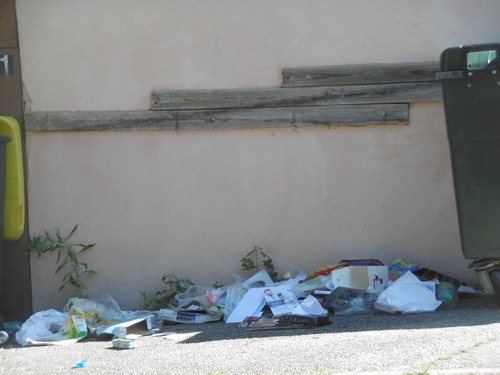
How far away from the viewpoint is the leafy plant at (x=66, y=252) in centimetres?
682

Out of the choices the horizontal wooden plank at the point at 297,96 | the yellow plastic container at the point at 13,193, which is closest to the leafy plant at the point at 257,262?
the horizontal wooden plank at the point at 297,96

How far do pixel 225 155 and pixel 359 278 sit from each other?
1.56 m

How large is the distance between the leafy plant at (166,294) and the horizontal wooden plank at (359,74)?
1894mm

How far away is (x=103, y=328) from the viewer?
19.5ft

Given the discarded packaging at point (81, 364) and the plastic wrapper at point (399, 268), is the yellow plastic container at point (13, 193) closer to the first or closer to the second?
the discarded packaging at point (81, 364)

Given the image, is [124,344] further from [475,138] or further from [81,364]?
[475,138]

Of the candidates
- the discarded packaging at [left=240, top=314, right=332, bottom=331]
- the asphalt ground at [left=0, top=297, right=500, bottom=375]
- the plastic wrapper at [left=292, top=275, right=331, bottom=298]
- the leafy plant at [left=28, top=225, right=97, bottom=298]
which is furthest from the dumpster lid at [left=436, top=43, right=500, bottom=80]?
the leafy plant at [left=28, top=225, right=97, bottom=298]

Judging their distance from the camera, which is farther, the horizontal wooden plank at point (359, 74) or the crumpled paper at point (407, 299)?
the horizontal wooden plank at point (359, 74)

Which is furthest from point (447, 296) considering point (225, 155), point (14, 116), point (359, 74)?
point (14, 116)

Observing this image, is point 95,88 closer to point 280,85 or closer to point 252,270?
point 280,85

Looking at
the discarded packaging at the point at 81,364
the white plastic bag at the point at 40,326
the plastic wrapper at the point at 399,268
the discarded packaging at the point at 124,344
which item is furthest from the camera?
the plastic wrapper at the point at 399,268

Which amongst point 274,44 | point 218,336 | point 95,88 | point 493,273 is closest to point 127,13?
point 95,88

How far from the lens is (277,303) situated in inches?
241

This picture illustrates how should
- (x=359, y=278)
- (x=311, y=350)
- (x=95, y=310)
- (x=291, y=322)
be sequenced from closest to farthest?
(x=311, y=350), (x=291, y=322), (x=359, y=278), (x=95, y=310)
